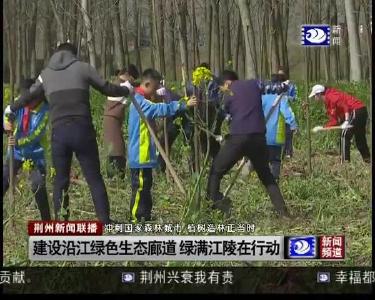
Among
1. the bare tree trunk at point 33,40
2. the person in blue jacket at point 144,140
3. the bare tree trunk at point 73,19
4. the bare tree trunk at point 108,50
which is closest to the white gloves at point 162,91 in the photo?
the person in blue jacket at point 144,140

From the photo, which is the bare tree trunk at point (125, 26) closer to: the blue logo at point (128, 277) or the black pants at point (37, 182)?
the black pants at point (37, 182)

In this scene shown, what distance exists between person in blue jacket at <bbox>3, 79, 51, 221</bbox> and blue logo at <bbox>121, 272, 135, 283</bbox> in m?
0.46

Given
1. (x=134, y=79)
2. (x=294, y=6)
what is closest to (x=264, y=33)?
(x=294, y=6)

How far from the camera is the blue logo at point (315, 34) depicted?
11.0 feet

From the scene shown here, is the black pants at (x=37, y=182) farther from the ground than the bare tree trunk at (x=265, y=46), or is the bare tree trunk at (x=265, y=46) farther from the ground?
the bare tree trunk at (x=265, y=46)

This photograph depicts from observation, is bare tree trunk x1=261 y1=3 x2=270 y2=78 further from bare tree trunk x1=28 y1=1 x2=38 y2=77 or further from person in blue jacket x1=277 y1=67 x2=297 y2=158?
bare tree trunk x1=28 y1=1 x2=38 y2=77

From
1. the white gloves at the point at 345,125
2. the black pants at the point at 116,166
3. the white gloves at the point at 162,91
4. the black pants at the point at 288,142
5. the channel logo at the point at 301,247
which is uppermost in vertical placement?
the white gloves at the point at 162,91

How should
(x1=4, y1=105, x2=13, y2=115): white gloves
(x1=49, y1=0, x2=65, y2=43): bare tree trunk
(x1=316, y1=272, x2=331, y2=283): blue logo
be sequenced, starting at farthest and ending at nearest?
(x1=49, y1=0, x2=65, y2=43): bare tree trunk → (x1=4, y1=105, x2=13, y2=115): white gloves → (x1=316, y1=272, x2=331, y2=283): blue logo

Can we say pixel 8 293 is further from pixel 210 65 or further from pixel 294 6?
pixel 294 6

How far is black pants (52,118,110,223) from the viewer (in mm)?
3494

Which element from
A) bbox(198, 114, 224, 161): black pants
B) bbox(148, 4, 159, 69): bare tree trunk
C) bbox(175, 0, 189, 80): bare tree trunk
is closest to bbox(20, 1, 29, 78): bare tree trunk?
bbox(148, 4, 159, 69): bare tree trunk

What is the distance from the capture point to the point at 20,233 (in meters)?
3.37

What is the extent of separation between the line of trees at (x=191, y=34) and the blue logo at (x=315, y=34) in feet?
0.15

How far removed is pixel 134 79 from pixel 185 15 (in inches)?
14.1
